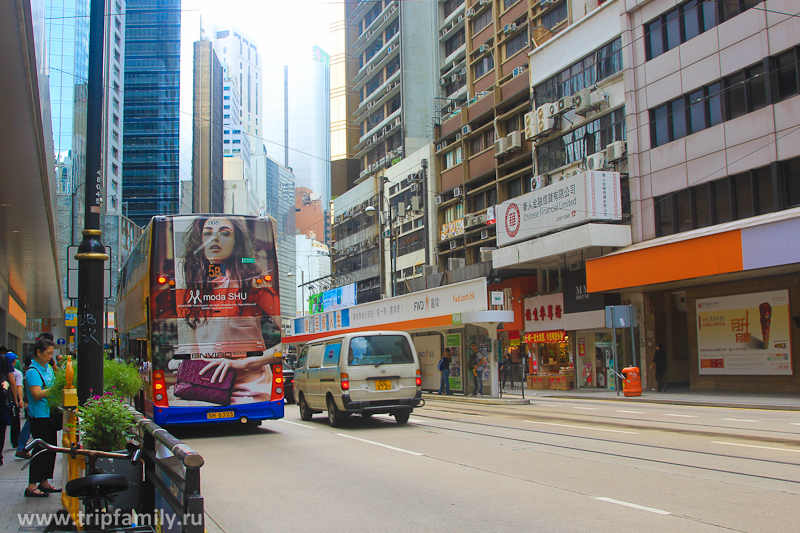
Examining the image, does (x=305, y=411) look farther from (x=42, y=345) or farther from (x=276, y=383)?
(x=42, y=345)

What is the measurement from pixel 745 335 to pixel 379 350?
15.3 m

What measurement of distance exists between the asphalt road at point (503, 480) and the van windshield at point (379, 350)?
55.1 inches

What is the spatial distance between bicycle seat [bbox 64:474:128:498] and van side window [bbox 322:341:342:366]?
9.68m

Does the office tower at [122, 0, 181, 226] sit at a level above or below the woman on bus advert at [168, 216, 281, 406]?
above

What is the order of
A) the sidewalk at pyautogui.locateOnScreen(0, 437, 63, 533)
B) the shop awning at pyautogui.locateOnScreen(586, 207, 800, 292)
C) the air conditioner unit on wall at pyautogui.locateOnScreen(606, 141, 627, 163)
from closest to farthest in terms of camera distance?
the sidewalk at pyautogui.locateOnScreen(0, 437, 63, 533) < the shop awning at pyautogui.locateOnScreen(586, 207, 800, 292) < the air conditioner unit on wall at pyautogui.locateOnScreen(606, 141, 627, 163)

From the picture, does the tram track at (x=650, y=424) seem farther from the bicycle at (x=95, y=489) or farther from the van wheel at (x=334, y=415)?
the bicycle at (x=95, y=489)

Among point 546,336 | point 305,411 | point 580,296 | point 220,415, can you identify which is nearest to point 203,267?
point 220,415

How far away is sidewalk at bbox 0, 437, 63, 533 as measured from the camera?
637cm

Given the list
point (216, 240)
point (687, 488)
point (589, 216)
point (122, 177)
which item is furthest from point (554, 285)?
point (122, 177)

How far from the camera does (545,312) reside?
35156 mm

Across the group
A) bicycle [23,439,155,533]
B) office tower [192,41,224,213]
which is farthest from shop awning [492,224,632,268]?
office tower [192,41,224,213]

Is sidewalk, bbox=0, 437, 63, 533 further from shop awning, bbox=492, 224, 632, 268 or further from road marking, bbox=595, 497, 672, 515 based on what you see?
shop awning, bbox=492, 224, 632, 268

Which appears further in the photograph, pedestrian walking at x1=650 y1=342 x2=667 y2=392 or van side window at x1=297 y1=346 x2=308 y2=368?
pedestrian walking at x1=650 y1=342 x2=667 y2=392

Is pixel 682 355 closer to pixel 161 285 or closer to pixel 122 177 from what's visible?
pixel 161 285
